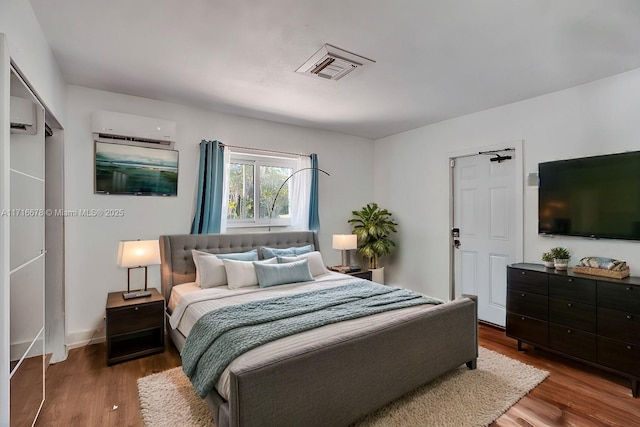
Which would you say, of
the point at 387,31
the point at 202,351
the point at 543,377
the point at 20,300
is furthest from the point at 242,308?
the point at 543,377

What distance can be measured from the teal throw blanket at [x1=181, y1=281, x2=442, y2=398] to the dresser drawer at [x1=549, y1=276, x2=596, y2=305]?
1099mm

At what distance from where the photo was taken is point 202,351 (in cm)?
206

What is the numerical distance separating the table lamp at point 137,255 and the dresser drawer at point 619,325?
394cm

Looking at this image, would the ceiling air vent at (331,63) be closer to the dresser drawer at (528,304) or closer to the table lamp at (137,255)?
the table lamp at (137,255)

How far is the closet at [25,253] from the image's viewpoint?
163 cm

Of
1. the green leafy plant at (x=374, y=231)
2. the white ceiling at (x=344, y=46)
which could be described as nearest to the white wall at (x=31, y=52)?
the white ceiling at (x=344, y=46)

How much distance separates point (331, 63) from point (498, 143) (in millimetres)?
2321

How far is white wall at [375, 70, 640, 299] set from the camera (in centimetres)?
284

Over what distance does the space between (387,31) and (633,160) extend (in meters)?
2.40

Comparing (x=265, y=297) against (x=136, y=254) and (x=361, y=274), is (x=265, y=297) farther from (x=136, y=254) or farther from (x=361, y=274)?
(x=361, y=274)

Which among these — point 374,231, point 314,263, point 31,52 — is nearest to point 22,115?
point 31,52

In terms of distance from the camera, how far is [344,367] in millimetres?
1837

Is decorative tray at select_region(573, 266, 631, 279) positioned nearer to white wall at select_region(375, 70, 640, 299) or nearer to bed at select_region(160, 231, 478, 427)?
white wall at select_region(375, 70, 640, 299)

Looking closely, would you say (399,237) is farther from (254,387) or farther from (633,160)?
(254,387)
